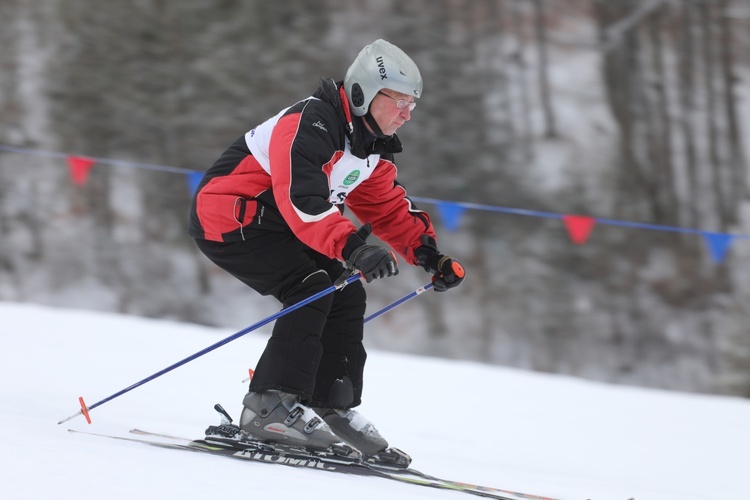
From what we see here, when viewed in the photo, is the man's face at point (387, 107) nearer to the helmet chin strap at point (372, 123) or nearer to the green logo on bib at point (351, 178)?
the helmet chin strap at point (372, 123)

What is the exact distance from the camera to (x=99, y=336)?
→ 5.91m

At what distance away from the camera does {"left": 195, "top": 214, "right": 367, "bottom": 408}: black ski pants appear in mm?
3121

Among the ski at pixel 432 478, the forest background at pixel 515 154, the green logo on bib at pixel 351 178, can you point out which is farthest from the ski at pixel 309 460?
the forest background at pixel 515 154

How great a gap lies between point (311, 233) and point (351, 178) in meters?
0.43

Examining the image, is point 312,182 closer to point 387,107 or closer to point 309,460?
point 387,107

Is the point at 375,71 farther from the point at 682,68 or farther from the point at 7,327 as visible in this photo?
the point at 682,68

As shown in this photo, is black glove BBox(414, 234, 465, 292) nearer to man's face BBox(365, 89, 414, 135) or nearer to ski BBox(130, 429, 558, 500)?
man's face BBox(365, 89, 414, 135)

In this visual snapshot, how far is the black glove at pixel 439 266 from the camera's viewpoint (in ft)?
10.8

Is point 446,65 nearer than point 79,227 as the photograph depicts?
Yes

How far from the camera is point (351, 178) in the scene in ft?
10.9

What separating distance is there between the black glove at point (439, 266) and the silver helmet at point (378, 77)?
62cm

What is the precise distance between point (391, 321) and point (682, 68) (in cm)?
346

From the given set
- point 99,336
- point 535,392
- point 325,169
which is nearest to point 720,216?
point 535,392

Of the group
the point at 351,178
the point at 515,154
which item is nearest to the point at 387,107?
the point at 351,178
